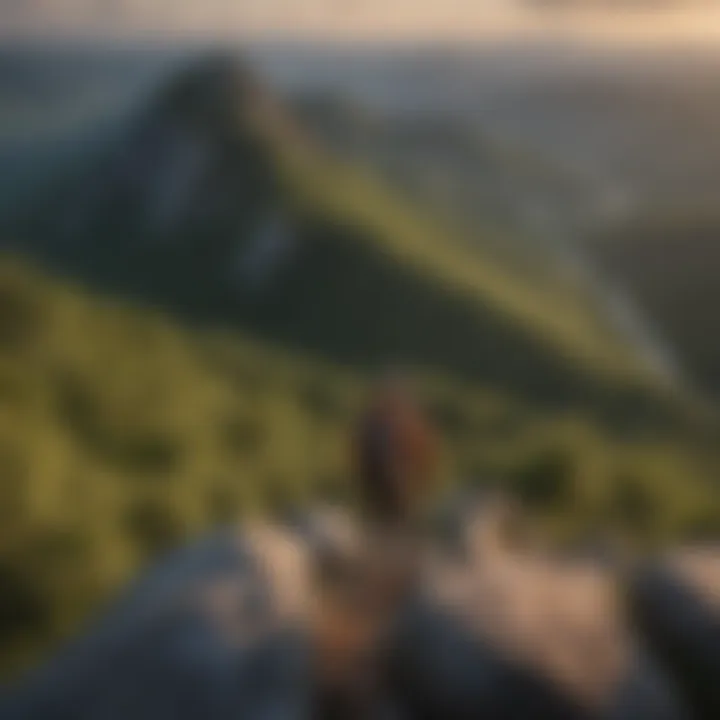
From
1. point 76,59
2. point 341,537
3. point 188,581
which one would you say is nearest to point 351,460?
point 341,537

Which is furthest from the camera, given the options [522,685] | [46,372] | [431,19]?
[431,19]

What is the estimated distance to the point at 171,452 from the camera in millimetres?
1073

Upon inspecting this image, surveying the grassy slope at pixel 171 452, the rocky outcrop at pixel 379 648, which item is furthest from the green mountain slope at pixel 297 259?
the rocky outcrop at pixel 379 648

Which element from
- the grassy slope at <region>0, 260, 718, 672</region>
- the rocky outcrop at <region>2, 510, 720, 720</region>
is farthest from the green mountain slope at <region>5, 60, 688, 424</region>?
the rocky outcrop at <region>2, 510, 720, 720</region>

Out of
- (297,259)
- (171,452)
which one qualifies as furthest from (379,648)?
(297,259)

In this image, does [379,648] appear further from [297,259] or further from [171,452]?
[297,259]

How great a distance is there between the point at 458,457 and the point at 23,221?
25.0 inches

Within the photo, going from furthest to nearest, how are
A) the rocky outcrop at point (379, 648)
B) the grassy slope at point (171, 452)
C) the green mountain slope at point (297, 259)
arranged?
the green mountain slope at point (297, 259)
the grassy slope at point (171, 452)
the rocky outcrop at point (379, 648)

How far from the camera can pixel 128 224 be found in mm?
1294

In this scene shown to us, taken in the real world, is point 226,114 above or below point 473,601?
above

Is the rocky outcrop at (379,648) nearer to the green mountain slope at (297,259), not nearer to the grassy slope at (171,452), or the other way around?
the grassy slope at (171,452)

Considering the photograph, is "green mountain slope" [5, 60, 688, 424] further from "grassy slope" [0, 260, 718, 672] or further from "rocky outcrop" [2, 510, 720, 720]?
"rocky outcrop" [2, 510, 720, 720]

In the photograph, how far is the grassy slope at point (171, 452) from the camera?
97cm

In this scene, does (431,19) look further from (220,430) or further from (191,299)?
(220,430)
